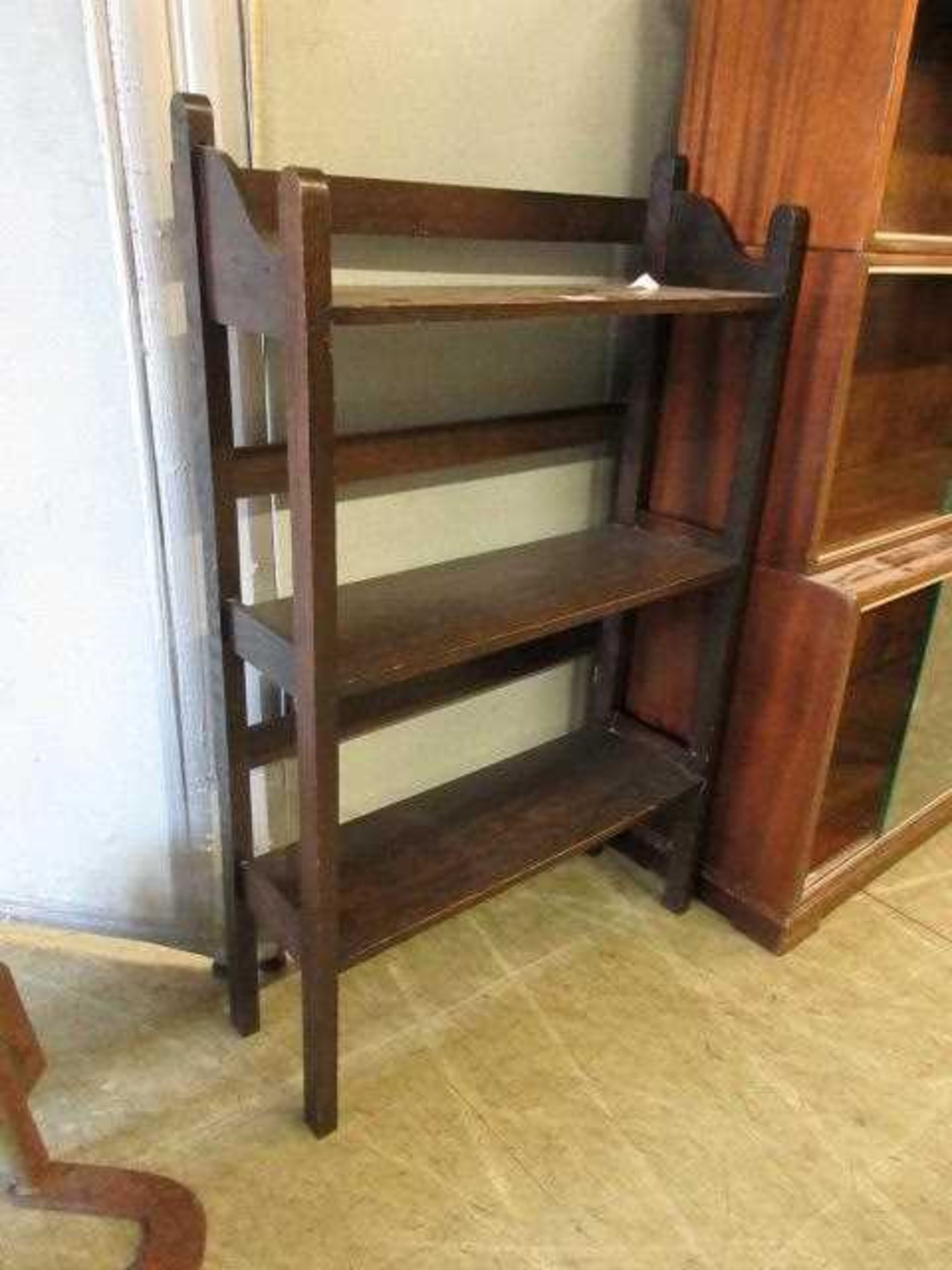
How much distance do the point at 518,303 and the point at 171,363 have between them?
0.51 metres

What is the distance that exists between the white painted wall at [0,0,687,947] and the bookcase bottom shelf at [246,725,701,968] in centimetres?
15

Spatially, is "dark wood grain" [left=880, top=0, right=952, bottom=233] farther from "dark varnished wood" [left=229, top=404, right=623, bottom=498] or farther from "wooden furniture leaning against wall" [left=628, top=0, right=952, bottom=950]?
"dark varnished wood" [left=229, top=404, right=623, bottom=498]

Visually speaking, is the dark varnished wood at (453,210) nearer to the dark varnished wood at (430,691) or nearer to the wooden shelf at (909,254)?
the wooden shelf at (909,254)

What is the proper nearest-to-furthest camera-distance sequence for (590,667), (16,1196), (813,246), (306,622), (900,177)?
1. (306,622)
2. (16,1196)
3. (813,246)
4. (900,177)
5. (590,667)

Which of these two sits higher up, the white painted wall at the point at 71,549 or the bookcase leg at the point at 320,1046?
the white painted wall at the point at 71,549

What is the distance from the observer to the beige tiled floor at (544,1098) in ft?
4.25

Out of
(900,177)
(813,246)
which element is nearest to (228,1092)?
(813,246)

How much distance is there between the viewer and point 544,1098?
4.91 ft

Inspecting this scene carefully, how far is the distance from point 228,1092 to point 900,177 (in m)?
1.81

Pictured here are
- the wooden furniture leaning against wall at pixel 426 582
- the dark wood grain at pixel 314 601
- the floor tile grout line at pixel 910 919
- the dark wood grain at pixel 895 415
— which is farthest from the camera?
the floor tile grout line at pixel 910 919

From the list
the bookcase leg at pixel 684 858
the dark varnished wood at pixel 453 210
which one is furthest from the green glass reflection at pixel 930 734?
the dark varnished wood at pixel 453 210

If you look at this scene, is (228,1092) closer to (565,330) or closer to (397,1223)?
(397,1223)

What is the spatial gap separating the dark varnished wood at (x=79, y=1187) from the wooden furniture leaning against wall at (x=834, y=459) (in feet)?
3.53

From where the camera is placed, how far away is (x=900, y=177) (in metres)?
1.64
